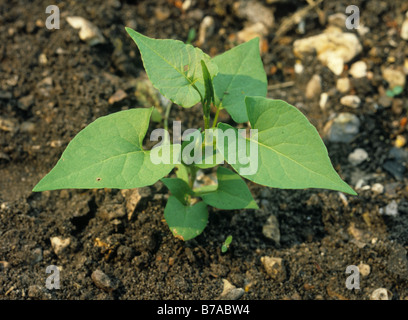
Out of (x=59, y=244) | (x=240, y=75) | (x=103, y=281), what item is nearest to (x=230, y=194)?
(x=240, y=75)

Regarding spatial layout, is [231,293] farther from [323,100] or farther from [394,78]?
[394,78]

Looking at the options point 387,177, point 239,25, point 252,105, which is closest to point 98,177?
point 252,105

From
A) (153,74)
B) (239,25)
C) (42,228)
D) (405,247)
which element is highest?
(153,74)

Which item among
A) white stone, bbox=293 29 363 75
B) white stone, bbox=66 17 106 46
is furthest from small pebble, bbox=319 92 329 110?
white stone, bbox=66 17 106 46

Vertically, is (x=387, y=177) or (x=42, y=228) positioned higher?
(x=42, y=228)

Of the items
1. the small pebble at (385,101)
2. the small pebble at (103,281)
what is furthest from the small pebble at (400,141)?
the small pebble at (103,281)

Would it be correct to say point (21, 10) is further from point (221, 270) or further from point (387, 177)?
point (387, 177)
